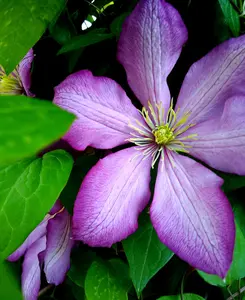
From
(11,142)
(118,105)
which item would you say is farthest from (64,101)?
(11,142)

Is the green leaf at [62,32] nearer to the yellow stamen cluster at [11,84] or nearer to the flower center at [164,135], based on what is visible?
the yellow stamen cluster at [11,84]

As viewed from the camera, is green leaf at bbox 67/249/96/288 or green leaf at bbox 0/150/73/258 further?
green leaf at bbox 67/249/96/288

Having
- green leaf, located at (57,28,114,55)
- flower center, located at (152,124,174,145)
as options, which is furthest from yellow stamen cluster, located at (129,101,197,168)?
green leaf, located at (57,28,114,55)

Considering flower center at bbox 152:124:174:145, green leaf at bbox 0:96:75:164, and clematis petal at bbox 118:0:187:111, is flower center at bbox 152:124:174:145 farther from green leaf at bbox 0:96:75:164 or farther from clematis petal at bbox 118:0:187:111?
green leaf at bbox 0:96:75:164

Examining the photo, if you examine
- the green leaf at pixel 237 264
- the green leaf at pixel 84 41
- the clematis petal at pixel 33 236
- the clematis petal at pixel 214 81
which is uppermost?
the green leaf at pixel 84 41

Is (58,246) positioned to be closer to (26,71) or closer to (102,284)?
(102,284)

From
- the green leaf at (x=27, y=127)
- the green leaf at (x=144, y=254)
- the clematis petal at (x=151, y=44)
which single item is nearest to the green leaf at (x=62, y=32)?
the clematis petal at (x=151, y=44)

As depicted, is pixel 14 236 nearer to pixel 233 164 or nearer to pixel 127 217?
pixel 127 217
